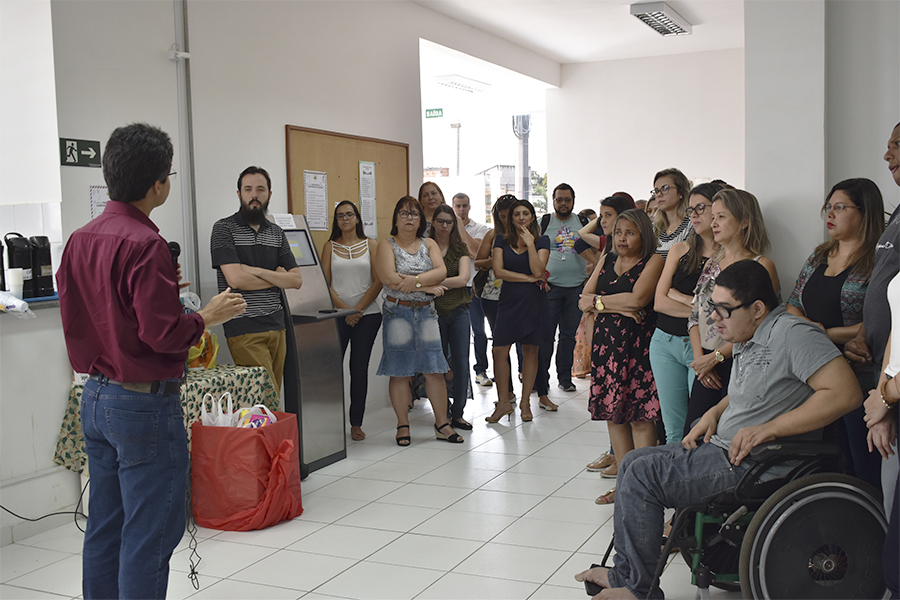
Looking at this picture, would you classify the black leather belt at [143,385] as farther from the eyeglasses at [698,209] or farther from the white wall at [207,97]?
the eyeglasses at [698,209]

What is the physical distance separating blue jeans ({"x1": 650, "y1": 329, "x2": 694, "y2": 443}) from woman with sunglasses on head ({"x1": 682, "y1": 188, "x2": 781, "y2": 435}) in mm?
164

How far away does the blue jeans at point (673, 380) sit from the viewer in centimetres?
333

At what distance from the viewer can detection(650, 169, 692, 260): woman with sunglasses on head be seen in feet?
12.9

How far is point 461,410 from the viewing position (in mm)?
5258

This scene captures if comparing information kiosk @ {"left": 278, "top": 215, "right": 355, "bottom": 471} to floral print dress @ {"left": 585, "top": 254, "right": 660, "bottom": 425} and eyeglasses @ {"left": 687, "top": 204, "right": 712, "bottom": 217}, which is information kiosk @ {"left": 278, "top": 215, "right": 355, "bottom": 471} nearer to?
floral print dress @ {"left": 585, "top": 254, "right": 660, "bottom": 425}

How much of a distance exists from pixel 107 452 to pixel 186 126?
261cm

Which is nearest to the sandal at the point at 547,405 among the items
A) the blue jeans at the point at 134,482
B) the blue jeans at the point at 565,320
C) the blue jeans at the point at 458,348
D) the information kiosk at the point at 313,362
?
the blue jeans at the point at 565,320

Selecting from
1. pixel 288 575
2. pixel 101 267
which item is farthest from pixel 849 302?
pixel 101 267

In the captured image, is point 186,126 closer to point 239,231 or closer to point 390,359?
point 239,231

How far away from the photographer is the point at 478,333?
6.75 meters

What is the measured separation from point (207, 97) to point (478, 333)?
3171 millimetres

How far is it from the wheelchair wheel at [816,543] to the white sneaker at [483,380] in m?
4.54

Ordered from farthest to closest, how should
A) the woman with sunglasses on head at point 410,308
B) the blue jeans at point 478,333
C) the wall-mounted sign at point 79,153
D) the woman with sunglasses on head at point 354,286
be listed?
the blue jeans at point 478,333, the woman with sunglasses on head at point 354,286, the woman with sunglasses on head at point 410,308, the wall-mounted sign at point 79,153

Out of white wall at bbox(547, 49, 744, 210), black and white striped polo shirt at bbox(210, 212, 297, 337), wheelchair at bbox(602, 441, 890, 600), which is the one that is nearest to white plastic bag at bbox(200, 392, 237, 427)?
black and white striped polo shirt at bbox(210, 212, 297, 337)
